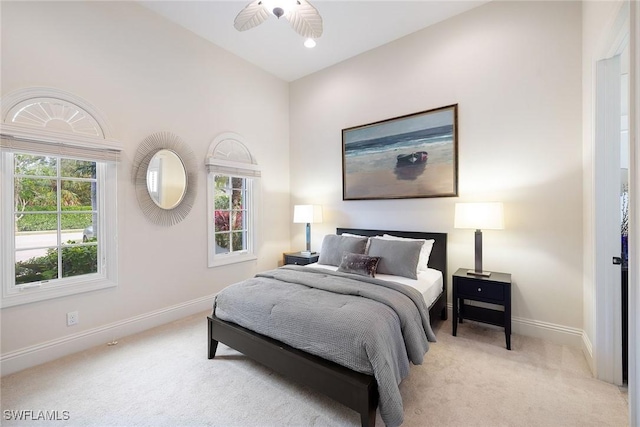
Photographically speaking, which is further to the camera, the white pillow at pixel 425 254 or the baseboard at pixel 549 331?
the white pillow at pixel 425 254

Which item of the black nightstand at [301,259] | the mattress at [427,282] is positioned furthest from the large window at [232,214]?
the mattress at [427,282]

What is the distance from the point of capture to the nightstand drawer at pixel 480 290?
2.57 m

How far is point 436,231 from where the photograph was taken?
10.9 ft

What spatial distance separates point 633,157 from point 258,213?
384cm

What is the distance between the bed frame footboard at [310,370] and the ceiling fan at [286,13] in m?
2.52

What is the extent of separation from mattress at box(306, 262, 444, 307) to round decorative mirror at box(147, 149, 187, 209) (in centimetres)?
251

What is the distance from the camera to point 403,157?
356 cm

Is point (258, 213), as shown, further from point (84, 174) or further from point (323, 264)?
point (84, 174)

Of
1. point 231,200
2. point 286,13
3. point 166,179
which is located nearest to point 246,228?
point 231,200

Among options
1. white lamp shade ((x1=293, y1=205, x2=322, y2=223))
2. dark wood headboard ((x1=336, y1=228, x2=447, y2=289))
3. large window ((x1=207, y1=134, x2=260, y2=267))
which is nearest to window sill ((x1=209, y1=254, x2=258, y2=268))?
large window ((x1=207, y1=134, x2=260, y2=267))

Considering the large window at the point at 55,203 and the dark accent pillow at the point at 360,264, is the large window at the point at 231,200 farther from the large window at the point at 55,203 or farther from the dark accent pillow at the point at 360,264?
the dark accent pillow at the point at 360,264

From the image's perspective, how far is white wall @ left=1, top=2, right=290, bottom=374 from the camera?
91.2 inches

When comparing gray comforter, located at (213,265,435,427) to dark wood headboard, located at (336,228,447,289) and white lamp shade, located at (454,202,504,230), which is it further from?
dark wood headboard, located at (336,228,447,289)

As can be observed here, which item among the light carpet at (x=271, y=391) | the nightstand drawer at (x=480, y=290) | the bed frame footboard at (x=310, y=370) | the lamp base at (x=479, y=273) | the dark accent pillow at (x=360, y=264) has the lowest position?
the light carpet at (x=271, y=391)
